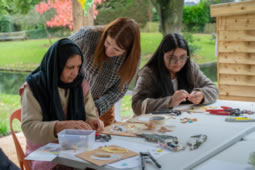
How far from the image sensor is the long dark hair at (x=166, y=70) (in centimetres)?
283

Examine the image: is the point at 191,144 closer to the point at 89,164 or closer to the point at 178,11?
the point at 89,164

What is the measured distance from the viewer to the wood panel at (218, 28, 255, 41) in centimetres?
441

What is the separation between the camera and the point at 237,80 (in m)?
4.63

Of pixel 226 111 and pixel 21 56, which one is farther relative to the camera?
pixel 21 56

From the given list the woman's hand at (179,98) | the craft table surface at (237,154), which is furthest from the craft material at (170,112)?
the craft table surface at (237,154)

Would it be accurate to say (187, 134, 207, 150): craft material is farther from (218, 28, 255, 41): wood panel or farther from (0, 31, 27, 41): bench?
(0, 31, 27, 41): bench

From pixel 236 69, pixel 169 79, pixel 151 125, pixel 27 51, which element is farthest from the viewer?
pixel 27 51

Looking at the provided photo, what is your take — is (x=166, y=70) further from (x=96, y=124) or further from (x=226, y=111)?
(x=96, y=124)

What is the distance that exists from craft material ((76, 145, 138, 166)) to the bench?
501 cm

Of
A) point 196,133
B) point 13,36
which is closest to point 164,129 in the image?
point 196,133

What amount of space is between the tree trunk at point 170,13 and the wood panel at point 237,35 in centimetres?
63

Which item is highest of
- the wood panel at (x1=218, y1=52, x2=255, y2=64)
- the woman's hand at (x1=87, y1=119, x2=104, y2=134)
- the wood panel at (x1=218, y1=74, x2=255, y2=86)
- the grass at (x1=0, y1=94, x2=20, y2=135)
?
the wood panel at (x1=218, y1=52, x2=255, y2=64)

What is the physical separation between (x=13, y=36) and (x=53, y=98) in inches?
180

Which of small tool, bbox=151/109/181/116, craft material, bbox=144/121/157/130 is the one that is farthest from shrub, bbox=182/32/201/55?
craft material, bbox=144/121/157/130
